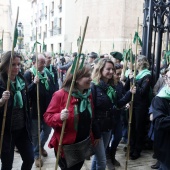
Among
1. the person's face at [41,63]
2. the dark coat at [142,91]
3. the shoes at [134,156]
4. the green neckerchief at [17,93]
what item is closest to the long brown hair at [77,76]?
the green neckerchief at [17,93]

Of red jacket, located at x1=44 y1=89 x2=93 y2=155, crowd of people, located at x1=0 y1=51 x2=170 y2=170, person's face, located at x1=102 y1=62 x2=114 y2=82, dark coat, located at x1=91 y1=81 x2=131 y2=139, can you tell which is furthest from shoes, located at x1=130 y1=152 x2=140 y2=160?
red jacket, located at x1=44 y1=89 x2=93 y2=155

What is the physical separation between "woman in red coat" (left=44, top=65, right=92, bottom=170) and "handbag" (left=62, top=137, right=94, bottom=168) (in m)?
0.04

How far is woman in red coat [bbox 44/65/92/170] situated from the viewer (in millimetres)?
2863

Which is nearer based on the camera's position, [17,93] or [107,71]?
[17,93]

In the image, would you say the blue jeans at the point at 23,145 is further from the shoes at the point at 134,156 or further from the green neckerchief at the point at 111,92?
the shoes at the point at 134,156

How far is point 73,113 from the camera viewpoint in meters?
2.87

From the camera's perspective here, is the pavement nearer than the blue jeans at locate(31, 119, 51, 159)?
Yes

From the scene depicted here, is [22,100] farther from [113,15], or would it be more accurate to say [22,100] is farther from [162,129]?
[113,15]

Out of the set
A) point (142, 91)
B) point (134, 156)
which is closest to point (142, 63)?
point (142, 91)

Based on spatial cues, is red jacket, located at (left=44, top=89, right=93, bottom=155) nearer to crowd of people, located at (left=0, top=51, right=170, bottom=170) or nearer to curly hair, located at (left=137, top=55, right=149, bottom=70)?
crowd of people, located at (left=0, top=51, right=170, bottom=170)

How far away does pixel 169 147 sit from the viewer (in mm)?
2832

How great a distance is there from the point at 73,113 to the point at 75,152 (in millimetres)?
432

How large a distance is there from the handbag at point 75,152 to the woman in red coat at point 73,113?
4 centimetres

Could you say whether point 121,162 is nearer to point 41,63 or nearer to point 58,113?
point 41,63
